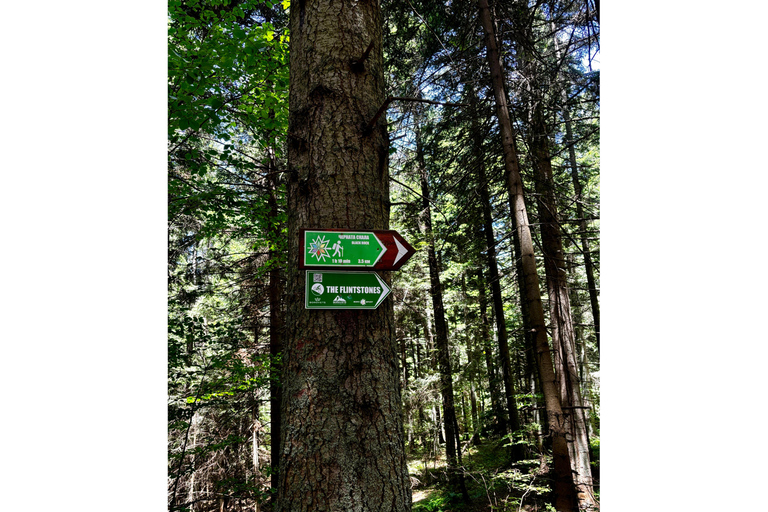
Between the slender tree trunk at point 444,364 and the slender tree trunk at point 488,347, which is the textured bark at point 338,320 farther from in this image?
the slender tree trunk at point 488,347

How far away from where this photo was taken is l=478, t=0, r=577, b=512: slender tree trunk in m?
Answer: 4.97

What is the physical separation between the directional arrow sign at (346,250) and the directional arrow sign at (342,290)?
4 cm

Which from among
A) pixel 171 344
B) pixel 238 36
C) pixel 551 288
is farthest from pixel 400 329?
pixel 238 36

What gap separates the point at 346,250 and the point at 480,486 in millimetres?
9382

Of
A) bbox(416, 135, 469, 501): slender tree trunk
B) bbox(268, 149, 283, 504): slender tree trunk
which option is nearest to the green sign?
bbox(268, 149, 283, 504): slender tree trunk

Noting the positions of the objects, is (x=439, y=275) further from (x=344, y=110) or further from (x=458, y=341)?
(x=344, y=110)

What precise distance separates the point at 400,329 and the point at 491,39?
344 inches

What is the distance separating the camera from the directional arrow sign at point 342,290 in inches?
68.6

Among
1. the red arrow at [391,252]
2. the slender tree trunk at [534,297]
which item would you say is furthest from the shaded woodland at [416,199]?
the red arrow at [391,252]

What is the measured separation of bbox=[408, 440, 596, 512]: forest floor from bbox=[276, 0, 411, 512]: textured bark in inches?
212

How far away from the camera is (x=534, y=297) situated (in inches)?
210

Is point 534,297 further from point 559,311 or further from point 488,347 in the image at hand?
point 488,347

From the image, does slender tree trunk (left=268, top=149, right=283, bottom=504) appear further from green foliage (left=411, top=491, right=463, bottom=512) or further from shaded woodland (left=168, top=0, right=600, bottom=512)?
green foliage (left=411, top=491, right=463, bottom=512)

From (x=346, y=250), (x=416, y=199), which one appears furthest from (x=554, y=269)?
(x=346, y=250)
